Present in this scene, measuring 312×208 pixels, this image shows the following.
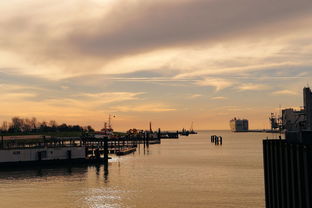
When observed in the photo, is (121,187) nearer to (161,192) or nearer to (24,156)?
(161,192)

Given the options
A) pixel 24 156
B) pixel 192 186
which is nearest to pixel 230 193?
pixel 192 186

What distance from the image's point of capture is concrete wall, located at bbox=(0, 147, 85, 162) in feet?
368

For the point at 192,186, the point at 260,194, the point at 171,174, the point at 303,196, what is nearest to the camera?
the point at 303,196

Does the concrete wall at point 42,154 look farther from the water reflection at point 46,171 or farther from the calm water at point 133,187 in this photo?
the calm water at point 133,187

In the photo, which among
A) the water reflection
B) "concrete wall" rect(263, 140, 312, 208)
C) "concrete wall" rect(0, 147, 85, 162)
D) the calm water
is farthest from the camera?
"concrete wall" rect(0, 147, 85, 162)

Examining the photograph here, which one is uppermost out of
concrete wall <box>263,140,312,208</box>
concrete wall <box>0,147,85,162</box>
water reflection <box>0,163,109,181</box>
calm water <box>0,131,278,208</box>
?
concrete wall <box>263,140,312,208</box>

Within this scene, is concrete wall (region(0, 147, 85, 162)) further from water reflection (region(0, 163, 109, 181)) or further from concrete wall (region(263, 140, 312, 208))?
concrete wall (region(263, 140, 312, 208))

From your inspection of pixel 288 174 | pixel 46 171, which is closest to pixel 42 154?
pixel 46 171

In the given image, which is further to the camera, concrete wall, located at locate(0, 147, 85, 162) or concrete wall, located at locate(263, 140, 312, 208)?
concrete wall, located at locate(0, 147, 85, 162)

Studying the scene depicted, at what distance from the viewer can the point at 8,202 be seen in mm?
63750

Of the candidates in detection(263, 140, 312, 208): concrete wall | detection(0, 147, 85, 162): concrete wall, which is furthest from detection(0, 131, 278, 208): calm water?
detection(263, 140, 312, 208): concrete wall

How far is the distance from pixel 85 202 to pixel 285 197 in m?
39.8

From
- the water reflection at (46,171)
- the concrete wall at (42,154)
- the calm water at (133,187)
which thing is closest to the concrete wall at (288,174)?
the calm water at (133,187)

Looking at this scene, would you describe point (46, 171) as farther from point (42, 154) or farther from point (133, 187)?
point (133, 187)
